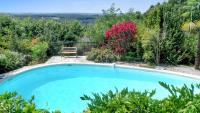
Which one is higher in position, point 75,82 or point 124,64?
point 124,64

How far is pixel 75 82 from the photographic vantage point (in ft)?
48.3

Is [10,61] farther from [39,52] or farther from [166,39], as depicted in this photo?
[166,39]

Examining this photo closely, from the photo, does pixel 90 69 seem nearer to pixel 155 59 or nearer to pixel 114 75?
pixel 114 75

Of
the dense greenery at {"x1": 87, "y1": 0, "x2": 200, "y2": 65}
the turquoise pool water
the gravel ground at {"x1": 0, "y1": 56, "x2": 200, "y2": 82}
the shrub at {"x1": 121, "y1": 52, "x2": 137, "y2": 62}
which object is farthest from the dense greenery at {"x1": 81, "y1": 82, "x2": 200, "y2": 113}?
the shrub at {"x1": 121, "y1": 52, "x2": 137, "y2": 62}

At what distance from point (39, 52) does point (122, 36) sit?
4.82 m

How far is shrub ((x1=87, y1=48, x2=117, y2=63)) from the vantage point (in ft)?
56.7

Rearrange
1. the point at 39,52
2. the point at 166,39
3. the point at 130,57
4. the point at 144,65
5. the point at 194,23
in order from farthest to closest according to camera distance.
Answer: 1. the point at 130,57
2. the point at 39,52
3. the point at 166,39
4. the point at 144,65
5. the point at 194,23

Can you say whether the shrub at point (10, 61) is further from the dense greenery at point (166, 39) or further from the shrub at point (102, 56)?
the dense greenery at point (166, 39)

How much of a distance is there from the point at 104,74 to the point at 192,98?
45.2 feet

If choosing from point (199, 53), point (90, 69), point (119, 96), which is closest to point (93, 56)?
point (90, 69)

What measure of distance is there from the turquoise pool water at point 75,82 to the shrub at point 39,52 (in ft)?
3.92

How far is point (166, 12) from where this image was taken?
16.8m

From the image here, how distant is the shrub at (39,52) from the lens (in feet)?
56.0

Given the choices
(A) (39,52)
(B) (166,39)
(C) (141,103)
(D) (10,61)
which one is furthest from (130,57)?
(C) (141,103)
